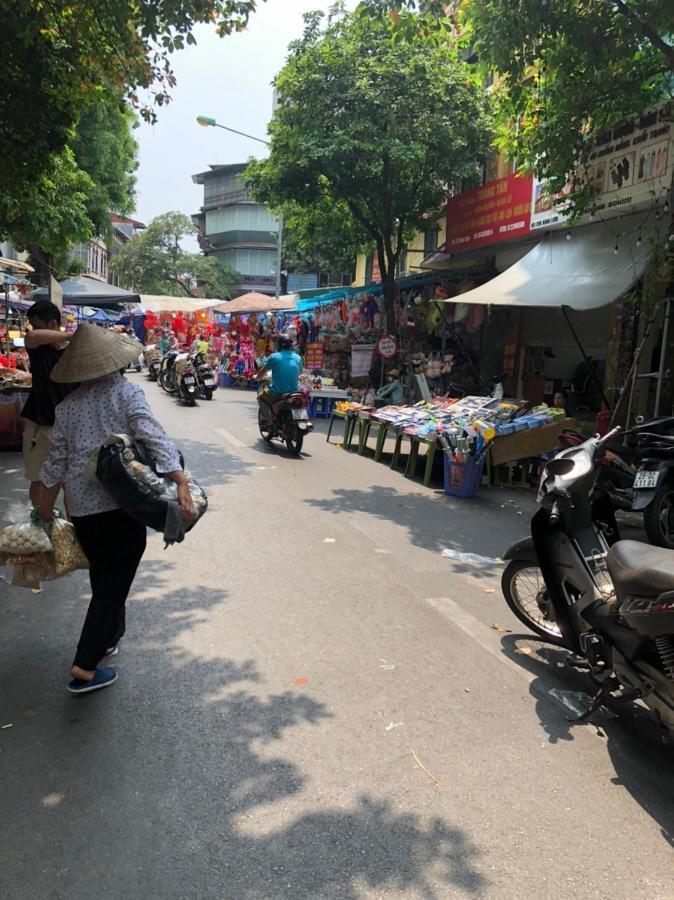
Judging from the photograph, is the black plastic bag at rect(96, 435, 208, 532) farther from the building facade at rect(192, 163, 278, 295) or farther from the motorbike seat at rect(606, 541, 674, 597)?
the building facade at rect(192, 163, 278, 295)

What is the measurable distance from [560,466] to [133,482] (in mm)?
2246

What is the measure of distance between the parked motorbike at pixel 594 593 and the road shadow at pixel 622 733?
0.36 ft

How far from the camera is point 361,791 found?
2.74 m

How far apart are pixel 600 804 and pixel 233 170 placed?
238 ft

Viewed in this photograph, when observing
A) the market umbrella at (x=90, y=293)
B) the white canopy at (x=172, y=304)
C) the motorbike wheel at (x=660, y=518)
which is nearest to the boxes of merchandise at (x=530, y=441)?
the motorbike wheel at (x=660, y=518)

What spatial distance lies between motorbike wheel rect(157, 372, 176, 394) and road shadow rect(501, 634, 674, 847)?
53.4 feet

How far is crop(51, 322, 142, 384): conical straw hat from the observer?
331 centimetres

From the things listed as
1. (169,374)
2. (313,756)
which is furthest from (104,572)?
(169,374)

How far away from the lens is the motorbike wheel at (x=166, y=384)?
1938 centimetres

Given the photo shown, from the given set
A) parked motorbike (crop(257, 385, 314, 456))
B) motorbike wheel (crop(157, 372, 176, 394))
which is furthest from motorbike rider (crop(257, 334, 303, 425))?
motorbike wheel (crop(157, 372, 176, 394))

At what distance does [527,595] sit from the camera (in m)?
4.43

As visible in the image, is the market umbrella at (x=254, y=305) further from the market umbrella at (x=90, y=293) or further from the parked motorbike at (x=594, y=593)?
the parked motorbike at (x=594, y=593)

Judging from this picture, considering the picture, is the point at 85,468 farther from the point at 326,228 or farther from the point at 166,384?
the point at 166,384

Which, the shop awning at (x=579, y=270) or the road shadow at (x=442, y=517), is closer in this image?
the road shadow at (x=442, y=517)
